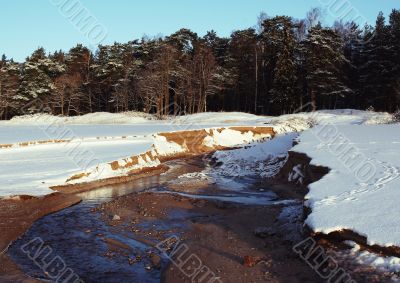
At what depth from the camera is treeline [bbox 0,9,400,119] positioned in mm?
43281

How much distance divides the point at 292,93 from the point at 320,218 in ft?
122

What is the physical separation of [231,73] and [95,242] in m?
42.7

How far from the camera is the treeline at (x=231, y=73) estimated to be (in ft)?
142

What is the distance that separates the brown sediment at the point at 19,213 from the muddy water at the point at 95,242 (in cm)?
16

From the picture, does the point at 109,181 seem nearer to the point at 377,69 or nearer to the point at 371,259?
the point at 371,259

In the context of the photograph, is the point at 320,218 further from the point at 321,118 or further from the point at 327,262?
the point at 321,118

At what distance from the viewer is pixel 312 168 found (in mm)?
12688

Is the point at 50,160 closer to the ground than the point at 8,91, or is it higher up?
closer to the ground

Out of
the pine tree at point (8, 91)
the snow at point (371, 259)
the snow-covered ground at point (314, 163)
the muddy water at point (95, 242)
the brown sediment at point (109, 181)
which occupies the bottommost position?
the muddy water at point (95, 242)

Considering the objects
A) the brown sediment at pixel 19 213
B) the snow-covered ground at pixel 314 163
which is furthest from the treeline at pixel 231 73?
the brown sediment at pixel 19 213

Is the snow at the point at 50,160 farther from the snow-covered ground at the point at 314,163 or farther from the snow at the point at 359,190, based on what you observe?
the snow at the point at 359,190

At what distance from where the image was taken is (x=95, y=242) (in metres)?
9.31

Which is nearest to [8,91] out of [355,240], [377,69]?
[377,69]

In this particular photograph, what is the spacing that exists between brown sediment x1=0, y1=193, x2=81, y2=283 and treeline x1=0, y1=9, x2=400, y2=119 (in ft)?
102
